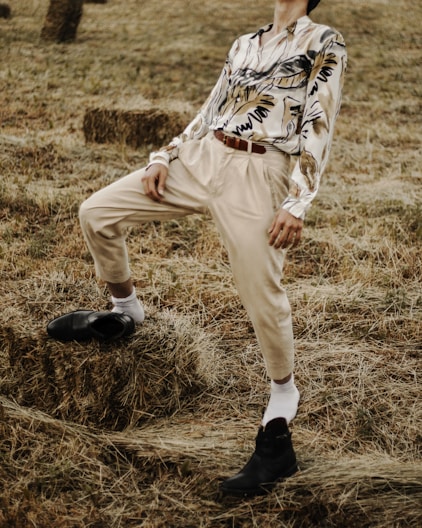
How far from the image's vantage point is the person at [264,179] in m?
2.33

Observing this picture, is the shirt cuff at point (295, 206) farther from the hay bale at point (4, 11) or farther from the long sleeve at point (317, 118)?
the hay bale at point (4, 11)

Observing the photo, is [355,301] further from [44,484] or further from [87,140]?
[87,140]

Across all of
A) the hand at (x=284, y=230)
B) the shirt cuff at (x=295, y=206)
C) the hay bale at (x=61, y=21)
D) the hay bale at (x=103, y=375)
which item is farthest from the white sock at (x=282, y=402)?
the hay bale at (x=61, y=21)

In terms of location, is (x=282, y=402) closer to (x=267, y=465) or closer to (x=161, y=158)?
(x=267, y=465)

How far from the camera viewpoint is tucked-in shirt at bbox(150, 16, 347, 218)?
2.31m

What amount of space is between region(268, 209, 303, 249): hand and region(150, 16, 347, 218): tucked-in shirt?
29 millimetres

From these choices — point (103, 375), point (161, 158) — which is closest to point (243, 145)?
point (161, 158)

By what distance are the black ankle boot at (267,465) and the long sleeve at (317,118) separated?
34.5 inches

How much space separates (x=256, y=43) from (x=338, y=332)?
175 centimetres

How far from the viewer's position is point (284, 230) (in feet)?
7.48

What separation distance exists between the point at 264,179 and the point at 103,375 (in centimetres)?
113

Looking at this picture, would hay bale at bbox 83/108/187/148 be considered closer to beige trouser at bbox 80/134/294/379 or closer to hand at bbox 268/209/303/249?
beige trouser at bbox 80/134/294/379

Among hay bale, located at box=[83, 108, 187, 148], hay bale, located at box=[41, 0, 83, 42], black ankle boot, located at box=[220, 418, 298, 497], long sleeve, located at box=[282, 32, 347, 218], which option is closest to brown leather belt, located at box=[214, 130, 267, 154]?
long sleeve, located at box=[282, 32, 347, 218]

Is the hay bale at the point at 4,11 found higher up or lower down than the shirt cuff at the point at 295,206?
lower down
